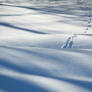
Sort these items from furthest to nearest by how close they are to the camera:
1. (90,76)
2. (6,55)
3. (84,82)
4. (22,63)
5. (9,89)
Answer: (6,55), (22,63), (90,76), (84,82), (9,89)

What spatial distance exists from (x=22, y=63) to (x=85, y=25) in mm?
2276

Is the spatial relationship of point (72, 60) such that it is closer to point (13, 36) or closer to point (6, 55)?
point (6, 55)

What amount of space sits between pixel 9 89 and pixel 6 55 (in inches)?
21.4

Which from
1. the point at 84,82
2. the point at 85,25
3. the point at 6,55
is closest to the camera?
the point at 84,82

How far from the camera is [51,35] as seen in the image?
292 cm

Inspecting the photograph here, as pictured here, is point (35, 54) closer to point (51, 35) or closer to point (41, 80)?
point (41, 80)

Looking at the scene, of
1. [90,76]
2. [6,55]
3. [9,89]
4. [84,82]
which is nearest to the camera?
[9,89]

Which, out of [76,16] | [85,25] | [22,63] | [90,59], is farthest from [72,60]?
[76,16]

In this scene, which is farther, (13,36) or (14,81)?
(13,36)

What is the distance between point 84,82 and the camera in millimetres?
1395

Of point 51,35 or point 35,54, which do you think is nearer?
point 35,54

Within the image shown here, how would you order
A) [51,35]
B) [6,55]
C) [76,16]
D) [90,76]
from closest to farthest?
1. [90,76]
2. [6,55]
3. [51,35]
4. [76,16]

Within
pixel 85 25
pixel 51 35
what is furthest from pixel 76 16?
pixel 51 35

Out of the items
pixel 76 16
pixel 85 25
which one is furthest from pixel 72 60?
pixel 76 16
